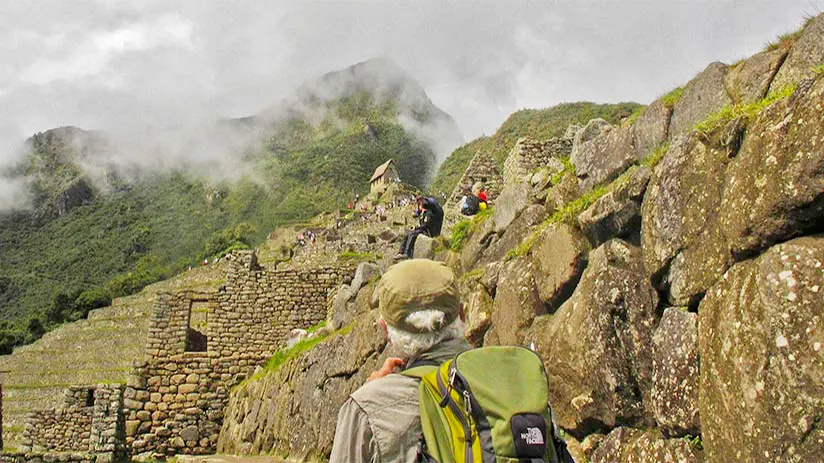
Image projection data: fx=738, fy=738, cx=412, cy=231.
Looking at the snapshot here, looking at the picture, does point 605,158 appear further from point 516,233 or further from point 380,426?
point 380,426

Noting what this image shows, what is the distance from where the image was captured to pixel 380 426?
2686mm

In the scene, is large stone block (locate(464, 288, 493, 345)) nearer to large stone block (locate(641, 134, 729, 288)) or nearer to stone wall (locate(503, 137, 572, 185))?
large stone block (locate(641, 134, 729, 288))

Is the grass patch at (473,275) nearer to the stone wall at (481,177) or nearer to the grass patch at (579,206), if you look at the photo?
the grass patch at (579,206)

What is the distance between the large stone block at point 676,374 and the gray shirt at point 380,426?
234 cm

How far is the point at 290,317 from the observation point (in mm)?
18234

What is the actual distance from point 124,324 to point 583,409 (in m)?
30.2

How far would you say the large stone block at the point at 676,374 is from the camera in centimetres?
439

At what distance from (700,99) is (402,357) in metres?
4.32

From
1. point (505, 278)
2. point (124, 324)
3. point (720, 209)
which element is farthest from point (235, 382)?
point (124, 324)

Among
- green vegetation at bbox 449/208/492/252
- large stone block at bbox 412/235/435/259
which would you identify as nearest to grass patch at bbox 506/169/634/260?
green vegetation at bbox 449/208/492/252

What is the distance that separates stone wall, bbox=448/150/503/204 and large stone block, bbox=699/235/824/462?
36.9 ft

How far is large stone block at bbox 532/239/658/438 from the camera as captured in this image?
5.03 m

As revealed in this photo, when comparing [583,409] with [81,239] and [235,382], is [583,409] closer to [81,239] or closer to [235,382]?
[235,382]

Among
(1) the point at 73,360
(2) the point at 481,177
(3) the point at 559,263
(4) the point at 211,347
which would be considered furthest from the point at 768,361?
(1) the point at 73,360
